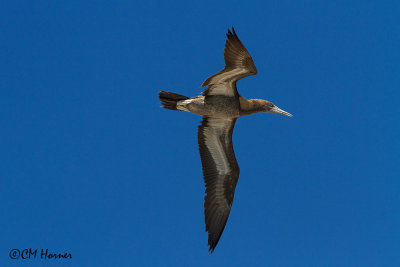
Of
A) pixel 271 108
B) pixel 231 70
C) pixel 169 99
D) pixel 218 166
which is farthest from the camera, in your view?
pixel 218 166

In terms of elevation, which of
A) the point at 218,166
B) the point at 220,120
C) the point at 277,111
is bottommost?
the point at 218,166

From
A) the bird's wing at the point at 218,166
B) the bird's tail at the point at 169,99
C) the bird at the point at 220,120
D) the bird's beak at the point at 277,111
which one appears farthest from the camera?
the bird's beak at the point at 277,111

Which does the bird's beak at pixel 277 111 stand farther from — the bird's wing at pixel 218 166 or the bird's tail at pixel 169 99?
the bird's tail at pixel 169 99

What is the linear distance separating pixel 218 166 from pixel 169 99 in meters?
2.13

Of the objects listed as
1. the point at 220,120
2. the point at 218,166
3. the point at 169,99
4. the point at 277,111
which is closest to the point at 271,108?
the point at 277,111

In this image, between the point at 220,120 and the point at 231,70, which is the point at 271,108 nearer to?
the point at 220,120

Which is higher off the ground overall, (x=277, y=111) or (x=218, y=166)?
(x=277, y=111)

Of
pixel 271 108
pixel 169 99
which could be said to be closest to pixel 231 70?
pixel 169 99

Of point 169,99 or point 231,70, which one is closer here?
point 231,70

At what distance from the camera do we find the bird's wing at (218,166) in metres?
11.0

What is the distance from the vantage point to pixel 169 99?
10.5 m

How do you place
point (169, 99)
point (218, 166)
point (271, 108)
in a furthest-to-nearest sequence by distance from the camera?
point (218, 166)
point (271, 108)
point (169, 99)

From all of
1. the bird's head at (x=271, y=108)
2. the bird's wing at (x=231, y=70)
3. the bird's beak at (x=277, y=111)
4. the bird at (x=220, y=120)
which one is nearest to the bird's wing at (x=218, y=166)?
the bird at (x=220, y=120)

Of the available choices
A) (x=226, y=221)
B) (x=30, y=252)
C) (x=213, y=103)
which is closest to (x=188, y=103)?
(x=213, y=103)
